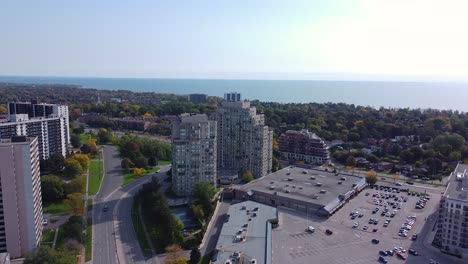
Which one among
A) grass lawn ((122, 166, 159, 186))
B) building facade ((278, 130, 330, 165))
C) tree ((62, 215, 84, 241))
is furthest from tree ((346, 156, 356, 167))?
tree ((62, 215, 84, 241))

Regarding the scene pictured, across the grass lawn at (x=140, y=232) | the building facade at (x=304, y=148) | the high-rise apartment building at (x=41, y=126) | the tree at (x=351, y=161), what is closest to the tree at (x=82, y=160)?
the high-rise apartment building at (x=41, y=126)

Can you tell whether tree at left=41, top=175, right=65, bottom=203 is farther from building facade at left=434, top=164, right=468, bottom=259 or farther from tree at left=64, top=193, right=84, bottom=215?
building facade at left=434, top=164, right=468, bottom=259

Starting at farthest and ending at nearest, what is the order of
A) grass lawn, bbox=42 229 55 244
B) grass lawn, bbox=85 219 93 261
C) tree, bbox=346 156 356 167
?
tree, bbox=346 156 356 167 < grass lawn, bbox=42 229 55 244 < grass lawn, bbox=85 219 93 261

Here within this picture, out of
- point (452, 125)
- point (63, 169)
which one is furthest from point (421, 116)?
point (63, 169)

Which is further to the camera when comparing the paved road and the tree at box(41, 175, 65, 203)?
the tree at box(41, 175, 65, 203)

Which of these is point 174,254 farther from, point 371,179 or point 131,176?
point 371,179

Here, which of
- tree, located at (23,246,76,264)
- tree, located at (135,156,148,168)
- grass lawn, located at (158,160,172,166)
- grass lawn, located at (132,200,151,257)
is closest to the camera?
tree, located at (23,246,76,264)

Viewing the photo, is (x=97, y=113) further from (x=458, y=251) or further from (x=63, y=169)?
(x=458, y=251)
